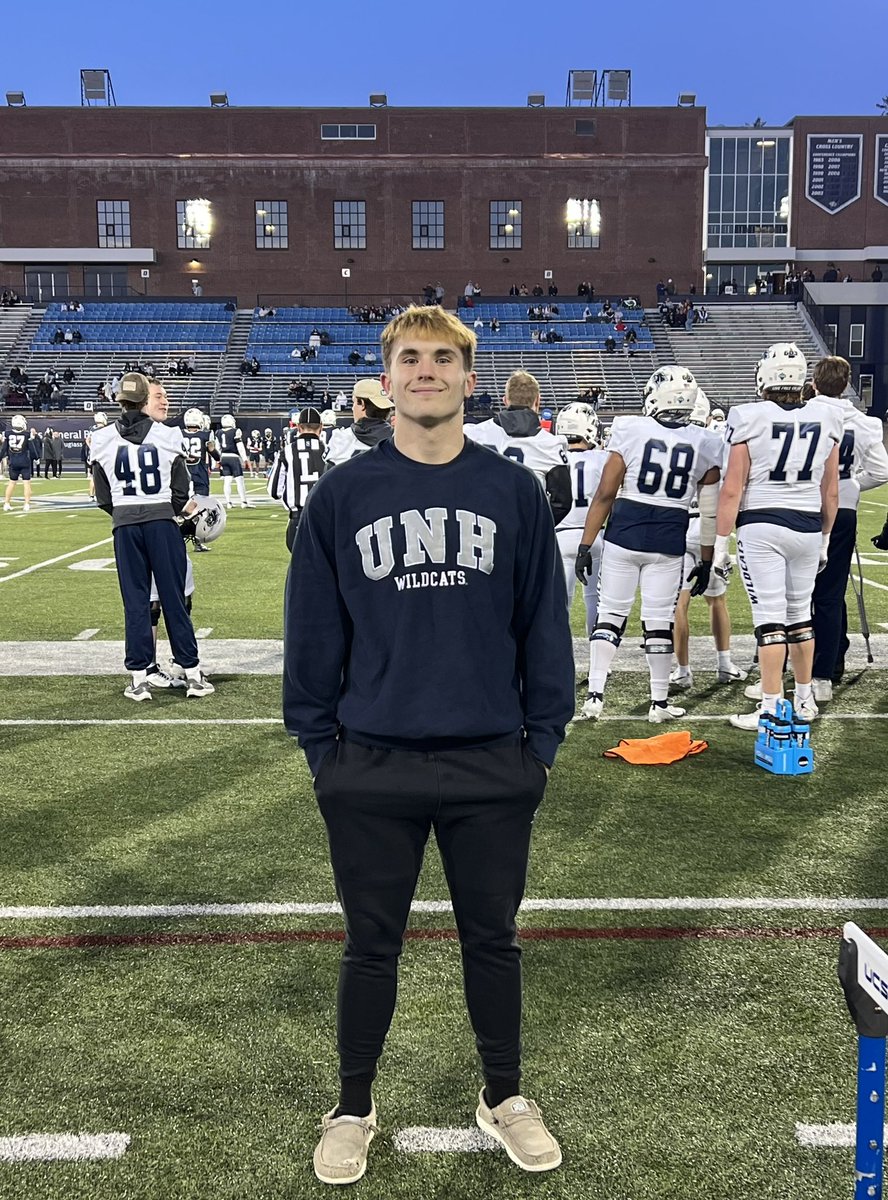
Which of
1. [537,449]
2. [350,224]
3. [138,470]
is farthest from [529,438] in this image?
[350,224]

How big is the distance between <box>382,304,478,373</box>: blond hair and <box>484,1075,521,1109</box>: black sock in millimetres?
1757

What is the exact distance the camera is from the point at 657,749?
19.3ft

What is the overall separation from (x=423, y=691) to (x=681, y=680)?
5470 mm

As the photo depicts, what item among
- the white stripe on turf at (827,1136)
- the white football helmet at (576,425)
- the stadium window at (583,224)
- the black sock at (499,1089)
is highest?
the stadium window at (583,224)

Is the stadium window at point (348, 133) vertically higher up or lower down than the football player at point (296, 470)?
higher up

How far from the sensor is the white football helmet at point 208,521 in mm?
7980

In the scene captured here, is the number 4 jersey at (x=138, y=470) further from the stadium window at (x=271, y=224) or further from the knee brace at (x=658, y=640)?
the stadium window at (x=271, y=224)

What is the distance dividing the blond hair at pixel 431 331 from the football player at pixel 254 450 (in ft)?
117

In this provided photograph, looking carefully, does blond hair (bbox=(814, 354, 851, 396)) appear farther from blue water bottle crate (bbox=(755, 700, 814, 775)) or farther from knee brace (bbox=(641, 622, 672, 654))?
blue water bottle crate (bbox=(755, 700, 814, 775))

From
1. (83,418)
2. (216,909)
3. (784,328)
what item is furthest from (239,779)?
(784,328)

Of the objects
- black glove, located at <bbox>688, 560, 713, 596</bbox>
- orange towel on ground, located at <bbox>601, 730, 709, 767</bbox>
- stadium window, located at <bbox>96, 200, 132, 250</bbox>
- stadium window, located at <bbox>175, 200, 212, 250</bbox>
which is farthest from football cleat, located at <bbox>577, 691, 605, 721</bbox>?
stadium window, located at <bbox>96, 200, 132, 250</bbox>

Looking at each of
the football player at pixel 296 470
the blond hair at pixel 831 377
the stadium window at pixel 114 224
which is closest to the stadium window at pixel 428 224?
the stadium window at pixel 114 224

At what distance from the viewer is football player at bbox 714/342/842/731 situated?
5.79 meters

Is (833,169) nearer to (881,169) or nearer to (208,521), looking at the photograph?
(881,169)
